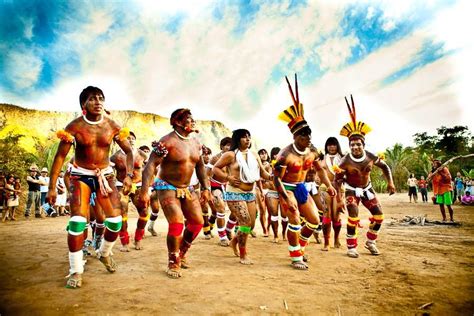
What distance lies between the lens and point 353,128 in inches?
249

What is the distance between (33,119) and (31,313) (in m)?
66.8

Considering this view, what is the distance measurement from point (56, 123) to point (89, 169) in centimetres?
6502

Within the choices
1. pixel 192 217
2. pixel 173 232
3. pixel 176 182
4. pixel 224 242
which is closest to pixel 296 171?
pixel 192 217

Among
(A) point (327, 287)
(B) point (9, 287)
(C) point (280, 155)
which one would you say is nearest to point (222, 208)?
(C) point (280, 155)

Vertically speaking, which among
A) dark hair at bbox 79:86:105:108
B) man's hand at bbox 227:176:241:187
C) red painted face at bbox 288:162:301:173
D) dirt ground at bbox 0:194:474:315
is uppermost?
dark hair at bbox 79:86:105:108

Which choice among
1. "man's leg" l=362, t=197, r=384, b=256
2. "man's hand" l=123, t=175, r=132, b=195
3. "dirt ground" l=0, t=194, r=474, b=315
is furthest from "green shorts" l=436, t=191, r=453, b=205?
"man's hand" l=123, t=175, r=132, b=195

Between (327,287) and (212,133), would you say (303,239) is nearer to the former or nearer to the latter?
(327,287)

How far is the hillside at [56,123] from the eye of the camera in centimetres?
5394

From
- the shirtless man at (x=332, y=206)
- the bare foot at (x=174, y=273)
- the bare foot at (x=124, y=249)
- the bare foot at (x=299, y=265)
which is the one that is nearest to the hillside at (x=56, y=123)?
the bare foot at (x=124, y=249)

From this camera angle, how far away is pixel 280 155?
17.1 feet

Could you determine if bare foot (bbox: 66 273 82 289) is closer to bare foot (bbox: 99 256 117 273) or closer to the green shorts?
bare foot (bbox: 99 256 117 273)

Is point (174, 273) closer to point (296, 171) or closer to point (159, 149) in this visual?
point (159, 149)

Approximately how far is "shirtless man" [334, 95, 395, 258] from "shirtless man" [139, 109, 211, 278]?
9.75ft

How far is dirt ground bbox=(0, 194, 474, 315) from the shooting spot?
9.86ft
